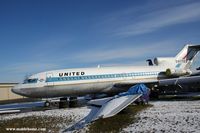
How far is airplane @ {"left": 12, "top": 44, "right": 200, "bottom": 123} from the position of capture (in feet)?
93.0

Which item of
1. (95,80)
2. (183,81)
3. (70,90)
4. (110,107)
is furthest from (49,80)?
(110,107)

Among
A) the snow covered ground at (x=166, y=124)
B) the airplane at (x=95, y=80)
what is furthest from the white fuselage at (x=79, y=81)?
the snow covered ground at (x=166, y=124)

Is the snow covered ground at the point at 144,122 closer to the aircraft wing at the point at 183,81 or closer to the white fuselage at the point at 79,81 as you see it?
the white fuselage at the point at 79,81

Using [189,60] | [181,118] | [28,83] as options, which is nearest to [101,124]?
[181,118]

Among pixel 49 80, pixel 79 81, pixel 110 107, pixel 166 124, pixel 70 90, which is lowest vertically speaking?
pixel 166 124

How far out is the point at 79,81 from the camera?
97.0 feet

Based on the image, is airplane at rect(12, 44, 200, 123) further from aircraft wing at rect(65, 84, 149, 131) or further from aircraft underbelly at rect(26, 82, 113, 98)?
aircraft wing at rect(65, 84, 149, 131)

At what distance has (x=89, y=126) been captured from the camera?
15.7 metres

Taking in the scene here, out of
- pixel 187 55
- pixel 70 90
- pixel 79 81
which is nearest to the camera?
pixel 70 90

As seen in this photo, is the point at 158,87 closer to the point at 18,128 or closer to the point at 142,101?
the point at 142,101

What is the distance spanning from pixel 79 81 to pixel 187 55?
16.7 m

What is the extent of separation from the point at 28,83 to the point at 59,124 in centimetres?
1218

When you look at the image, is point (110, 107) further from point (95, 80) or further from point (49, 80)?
point (95, 80)

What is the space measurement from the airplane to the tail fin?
3.42 ft
